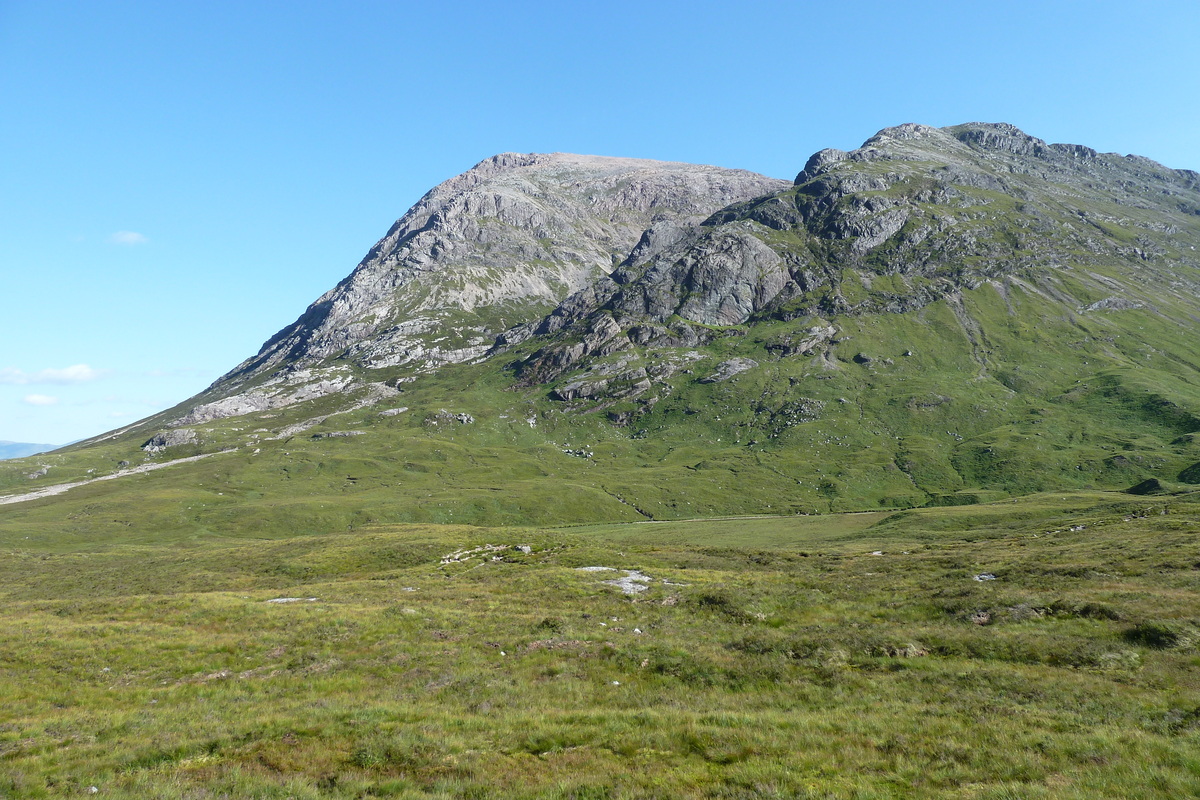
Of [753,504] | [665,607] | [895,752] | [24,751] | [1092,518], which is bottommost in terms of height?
[753,504]

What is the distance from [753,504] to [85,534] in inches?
7310

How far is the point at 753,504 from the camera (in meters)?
179

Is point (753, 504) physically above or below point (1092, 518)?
below

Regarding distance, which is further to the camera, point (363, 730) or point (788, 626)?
point (788, 626)

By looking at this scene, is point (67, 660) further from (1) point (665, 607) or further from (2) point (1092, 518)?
(2) point (1092, 518)

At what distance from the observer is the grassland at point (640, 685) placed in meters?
15.5

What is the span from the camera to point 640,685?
25.8m

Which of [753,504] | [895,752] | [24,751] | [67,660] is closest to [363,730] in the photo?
[24,751]

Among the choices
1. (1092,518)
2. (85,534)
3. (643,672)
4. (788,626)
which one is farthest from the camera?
(85,534)

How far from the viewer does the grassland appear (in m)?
15.5

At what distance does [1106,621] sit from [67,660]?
5323 centimetres

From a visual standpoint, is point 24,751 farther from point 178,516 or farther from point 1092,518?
point 178,516

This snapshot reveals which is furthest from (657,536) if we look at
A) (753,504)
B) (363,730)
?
(363,730)

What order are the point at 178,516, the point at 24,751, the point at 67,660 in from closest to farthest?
the point at 24,751
the point at 67,660
the point at 178,516
